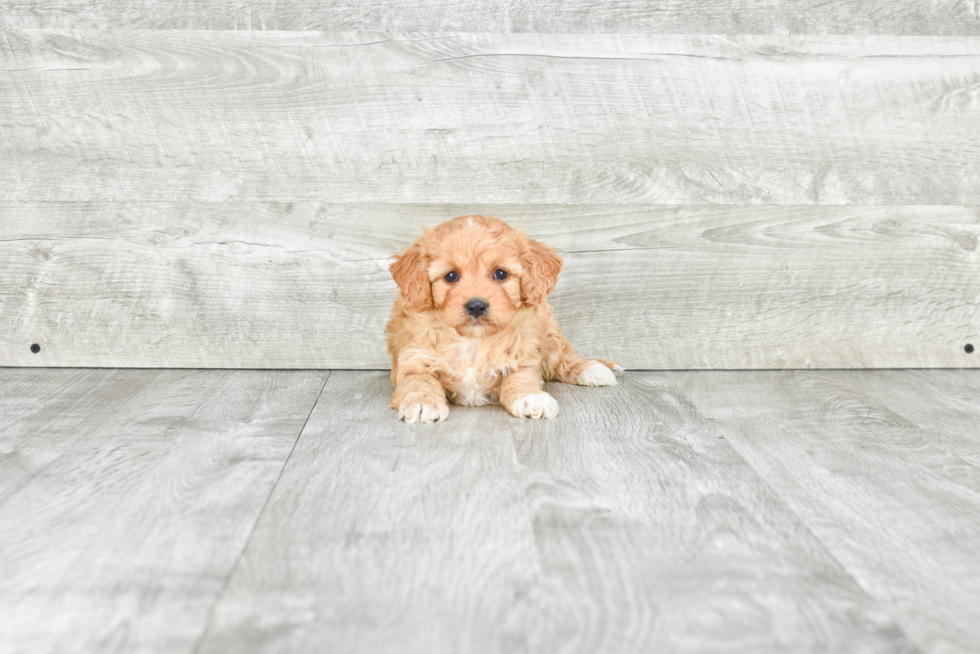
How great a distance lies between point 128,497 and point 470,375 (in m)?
0.88

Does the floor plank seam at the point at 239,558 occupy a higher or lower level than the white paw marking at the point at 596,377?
higher

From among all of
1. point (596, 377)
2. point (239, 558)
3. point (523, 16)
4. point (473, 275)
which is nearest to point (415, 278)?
point (473, 275)

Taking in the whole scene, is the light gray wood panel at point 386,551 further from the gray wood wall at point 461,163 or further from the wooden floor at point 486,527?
the gray wood wall at point 461,163

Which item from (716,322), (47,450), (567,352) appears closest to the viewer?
(47,450)

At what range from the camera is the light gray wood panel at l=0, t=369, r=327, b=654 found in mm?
1075

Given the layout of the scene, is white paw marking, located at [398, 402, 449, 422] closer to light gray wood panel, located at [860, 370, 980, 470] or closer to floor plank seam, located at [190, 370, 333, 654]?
floor plank seam, located at [190, 370, 333, 654]

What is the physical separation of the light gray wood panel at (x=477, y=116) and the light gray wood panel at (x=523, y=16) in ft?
0.12

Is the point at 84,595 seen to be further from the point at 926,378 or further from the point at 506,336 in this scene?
the point at 926,378

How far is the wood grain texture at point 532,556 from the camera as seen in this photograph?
3.43ft

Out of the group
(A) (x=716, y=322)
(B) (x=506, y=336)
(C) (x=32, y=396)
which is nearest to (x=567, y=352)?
(B) (x=506, y=336)

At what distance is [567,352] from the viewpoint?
241 centimetres

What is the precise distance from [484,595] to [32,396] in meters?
1.62

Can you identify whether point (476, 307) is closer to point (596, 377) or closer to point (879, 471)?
point (596, 377)

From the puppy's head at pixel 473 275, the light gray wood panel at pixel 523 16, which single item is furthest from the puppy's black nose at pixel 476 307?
the light gray wood panel at pixel 523 16
